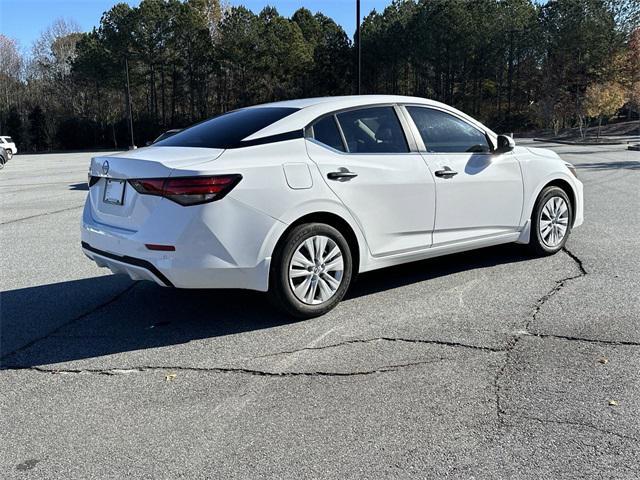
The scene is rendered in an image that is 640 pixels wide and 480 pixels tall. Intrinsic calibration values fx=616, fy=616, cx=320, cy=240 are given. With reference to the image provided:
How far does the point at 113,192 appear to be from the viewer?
4562 millimetres

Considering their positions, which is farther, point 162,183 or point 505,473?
point 162,183

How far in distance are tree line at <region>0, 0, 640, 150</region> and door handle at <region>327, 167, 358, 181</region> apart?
4478 centimetres

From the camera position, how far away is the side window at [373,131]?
4.94m

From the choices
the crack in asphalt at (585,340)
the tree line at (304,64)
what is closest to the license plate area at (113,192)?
the crack in asphalt at (585,340)

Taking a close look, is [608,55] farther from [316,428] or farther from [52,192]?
[316,428]

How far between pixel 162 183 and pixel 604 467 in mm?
3050

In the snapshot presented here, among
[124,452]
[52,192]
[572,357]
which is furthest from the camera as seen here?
[52,192]

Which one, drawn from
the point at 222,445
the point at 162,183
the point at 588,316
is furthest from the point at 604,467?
the point at 162,183

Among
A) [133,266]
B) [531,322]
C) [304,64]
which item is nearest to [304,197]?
[133,266]

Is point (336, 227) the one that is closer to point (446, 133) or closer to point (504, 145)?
point (446, 133)

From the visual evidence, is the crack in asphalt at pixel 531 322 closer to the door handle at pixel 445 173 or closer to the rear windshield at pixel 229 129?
the door handle at pixel 445 173

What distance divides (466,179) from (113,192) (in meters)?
2.97

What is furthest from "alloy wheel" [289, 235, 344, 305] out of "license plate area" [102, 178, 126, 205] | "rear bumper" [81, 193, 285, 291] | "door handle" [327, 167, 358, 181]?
"license plate area" [102, 178, 126, 205]

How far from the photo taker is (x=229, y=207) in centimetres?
415
